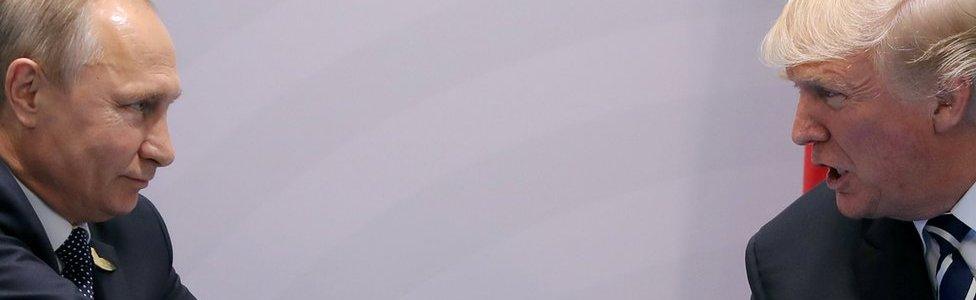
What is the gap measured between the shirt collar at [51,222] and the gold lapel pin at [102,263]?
0.07 m

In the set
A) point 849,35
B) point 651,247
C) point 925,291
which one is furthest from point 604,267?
point 849,35

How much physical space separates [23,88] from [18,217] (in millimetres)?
172

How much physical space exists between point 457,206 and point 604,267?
35 cm

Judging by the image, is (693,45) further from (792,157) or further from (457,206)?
(457,206)

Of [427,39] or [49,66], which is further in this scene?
[427,39]

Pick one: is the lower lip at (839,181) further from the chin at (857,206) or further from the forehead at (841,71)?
the forehead at (841,71)

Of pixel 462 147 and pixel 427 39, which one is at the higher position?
pixel 427 39

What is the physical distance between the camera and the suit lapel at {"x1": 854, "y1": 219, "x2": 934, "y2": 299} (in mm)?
1975

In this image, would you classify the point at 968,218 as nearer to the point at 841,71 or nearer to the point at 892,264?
the point at 892,264

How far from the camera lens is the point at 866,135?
6.02 ft

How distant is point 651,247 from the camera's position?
9.04 ft

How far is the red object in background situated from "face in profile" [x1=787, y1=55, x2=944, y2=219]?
0.66 m

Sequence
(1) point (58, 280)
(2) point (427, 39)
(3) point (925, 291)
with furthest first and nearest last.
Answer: (2) point (427, 39), (3) point (925, 291), (1) point (58, 280)

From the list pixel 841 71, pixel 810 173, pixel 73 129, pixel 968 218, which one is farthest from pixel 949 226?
pixel 73 129
